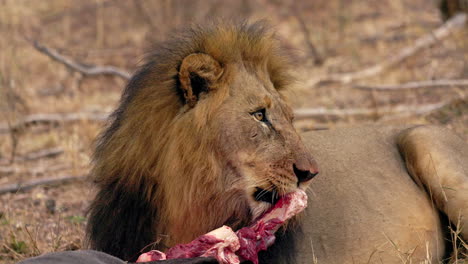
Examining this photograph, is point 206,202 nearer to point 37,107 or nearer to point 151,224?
point 151,224

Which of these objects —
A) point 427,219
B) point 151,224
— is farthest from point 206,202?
point 427,219

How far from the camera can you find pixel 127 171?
10.1 feet

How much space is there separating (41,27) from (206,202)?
973cm

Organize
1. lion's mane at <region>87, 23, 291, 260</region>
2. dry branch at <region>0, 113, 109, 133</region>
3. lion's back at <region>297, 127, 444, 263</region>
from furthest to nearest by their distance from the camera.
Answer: dry branch at <region>0, 113, 109, 133</region>
lion's back at <region>297, 127, 444, 263</region>
lion's mane at <region>87, 23, 291, 260</region>

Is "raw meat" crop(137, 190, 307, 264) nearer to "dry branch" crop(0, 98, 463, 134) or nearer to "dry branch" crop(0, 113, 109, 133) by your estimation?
"dry branch" crop(0, 98, 463, 134)

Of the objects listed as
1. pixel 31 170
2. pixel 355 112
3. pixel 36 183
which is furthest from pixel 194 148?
pixel 355 112

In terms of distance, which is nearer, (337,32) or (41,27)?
(337,32)

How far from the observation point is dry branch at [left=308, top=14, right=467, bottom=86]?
829cm

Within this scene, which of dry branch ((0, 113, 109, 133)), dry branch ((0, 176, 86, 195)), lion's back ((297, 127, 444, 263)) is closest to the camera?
lion's back ((297, 127, 444, 263))

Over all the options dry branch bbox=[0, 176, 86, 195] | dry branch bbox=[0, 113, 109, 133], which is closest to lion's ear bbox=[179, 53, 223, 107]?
dry branch bbox=[0, 176, 86, 195]

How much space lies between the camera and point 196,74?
301 cm

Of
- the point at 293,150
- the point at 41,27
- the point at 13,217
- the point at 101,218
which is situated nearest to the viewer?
the point at 293,150

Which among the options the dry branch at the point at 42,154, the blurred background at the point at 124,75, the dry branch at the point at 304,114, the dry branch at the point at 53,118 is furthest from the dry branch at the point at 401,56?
the dry branch at the point at 42,154

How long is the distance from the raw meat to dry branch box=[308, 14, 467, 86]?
5.64 meters
